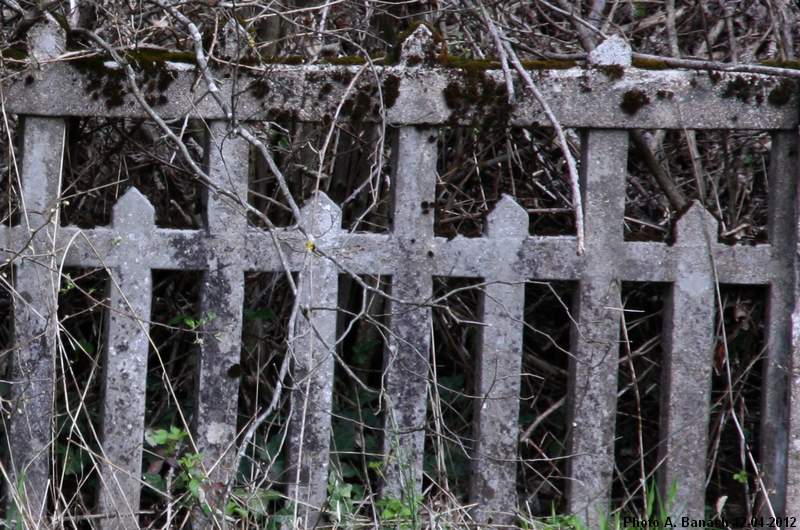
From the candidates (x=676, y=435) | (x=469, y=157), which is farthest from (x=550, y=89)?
(x=676, y=435)

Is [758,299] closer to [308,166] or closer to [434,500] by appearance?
[434,500]

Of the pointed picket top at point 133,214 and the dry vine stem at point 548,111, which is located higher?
the dry vine stem at point 548,111

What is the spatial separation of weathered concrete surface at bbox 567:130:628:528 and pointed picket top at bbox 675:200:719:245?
0.18 meters

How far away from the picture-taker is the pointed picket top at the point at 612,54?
118 inches

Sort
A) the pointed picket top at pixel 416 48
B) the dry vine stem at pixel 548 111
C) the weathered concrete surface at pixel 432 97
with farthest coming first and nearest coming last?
the pointed picket top at pixel 416 48
the weathered concrete surface at pixel 432 97
the dry vine stem at pixel 548 111

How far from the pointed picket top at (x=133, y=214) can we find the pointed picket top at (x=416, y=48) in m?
0.84

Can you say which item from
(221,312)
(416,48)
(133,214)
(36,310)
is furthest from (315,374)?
(416,48)

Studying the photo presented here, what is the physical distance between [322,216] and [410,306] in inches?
14.3

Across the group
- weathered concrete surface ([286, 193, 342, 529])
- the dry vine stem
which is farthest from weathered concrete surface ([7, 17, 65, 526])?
the dry vine stem

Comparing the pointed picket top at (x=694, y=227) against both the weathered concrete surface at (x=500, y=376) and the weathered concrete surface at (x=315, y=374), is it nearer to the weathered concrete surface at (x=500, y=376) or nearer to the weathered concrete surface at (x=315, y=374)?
the weathered concrete surface at (x=500, y=376)

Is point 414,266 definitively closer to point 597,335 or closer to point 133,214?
point 597,335

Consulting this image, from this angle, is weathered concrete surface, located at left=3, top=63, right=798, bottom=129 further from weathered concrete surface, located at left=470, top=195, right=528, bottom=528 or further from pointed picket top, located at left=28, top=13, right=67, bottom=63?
weathered concrete surface, located at left=470, top=195, right=528, bottom=528

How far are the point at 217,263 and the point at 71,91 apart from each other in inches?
24.4

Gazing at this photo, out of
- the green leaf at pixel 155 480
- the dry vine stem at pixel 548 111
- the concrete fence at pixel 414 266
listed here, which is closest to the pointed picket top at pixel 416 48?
the concrete fence at pixel 414 266
